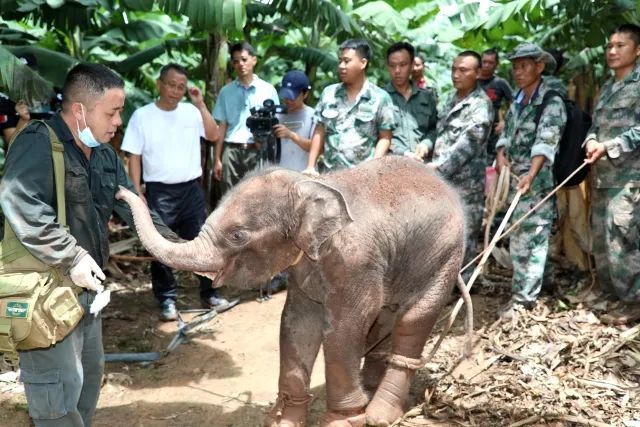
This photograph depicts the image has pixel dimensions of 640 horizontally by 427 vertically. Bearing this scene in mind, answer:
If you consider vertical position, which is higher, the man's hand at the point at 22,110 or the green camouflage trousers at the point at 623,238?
the man's hand at the point at 22,110

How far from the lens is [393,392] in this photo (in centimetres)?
483

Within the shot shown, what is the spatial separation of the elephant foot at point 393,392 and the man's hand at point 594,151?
255 centimetres

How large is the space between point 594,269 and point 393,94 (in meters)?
2.71

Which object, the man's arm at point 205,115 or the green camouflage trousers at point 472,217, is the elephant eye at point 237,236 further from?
the green camouflage trousers at point 472,217

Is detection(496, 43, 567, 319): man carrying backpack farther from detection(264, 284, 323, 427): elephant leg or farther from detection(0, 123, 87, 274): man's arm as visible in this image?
detection(0, 123, 87, 274): man's arm

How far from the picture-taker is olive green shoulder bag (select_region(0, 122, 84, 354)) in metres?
3.50

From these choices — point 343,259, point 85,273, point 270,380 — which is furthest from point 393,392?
point 85,273

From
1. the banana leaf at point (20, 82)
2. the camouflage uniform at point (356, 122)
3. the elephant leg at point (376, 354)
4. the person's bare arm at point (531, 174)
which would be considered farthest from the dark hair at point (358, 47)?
the elephant leg at point (376, 354)

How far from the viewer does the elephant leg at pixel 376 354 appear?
17.1ft

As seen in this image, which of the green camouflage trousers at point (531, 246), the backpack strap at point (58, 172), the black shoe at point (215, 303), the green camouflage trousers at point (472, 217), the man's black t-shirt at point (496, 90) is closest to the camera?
the backpack strap at point (58, 172)

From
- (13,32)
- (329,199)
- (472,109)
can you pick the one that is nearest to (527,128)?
(472,109)

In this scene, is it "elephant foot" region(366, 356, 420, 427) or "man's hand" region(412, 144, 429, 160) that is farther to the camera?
"man's hand" region(412, 144, 429, 160)

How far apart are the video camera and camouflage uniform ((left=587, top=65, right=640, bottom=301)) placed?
2976 mm

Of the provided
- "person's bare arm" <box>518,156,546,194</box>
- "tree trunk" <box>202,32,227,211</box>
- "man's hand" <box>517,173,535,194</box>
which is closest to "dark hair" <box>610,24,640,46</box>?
"person's bare arm" <box>518,156,546,194</box>
